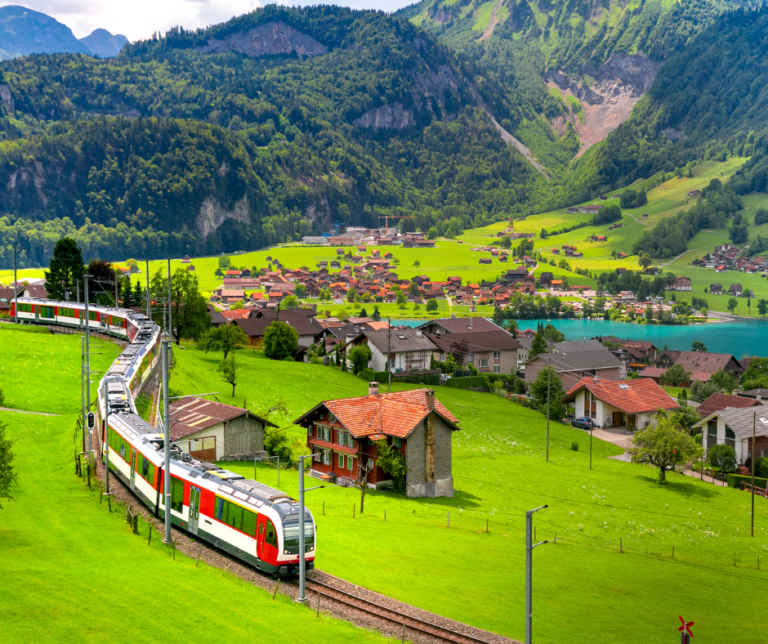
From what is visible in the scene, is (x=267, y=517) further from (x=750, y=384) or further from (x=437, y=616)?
(x=750, y=384)

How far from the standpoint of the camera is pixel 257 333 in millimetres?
104250

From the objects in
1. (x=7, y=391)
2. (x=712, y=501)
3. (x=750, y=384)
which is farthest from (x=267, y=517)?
(x=750, y=384)

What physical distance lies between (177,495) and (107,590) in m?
8.51

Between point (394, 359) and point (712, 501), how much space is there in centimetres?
4387

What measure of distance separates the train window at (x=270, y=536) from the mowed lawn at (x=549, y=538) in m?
2.74

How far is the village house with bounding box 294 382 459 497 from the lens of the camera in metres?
44.3

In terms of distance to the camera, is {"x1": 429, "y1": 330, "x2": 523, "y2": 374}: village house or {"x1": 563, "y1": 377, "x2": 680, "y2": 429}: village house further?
{"x1": 429, "y1": 330, "x2": 523, "y2": 374}: village house

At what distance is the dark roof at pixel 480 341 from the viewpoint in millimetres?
102062

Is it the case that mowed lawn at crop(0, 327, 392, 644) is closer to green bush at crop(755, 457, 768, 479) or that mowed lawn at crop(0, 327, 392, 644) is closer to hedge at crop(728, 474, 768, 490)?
hedge at crop(728, 474, 768, 490)

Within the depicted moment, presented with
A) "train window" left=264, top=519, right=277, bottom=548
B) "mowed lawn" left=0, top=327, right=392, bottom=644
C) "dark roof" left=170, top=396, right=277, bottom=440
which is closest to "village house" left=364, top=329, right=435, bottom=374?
"dark roof" left=170, top=396, right=277, bottom=440

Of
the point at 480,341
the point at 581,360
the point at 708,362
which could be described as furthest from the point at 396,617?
the point at 708,362

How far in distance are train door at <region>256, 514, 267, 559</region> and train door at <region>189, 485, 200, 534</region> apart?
3.45 metres

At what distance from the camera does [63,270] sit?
84.6m

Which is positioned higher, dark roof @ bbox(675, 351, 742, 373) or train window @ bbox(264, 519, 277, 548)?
train window @ bbox(264, 519, 277, 548)
